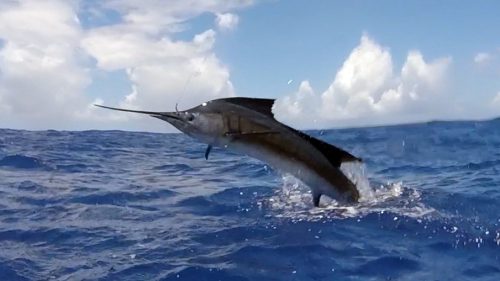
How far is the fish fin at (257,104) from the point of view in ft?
21.6

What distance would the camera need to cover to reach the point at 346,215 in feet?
27.0

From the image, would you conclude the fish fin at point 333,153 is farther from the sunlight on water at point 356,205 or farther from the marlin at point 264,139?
the sunlight on water at point 356,205

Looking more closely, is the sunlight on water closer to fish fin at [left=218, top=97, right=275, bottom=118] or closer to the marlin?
the marlin

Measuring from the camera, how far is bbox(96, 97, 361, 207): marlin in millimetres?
6203

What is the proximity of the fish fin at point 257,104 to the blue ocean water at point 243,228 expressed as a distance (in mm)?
1638

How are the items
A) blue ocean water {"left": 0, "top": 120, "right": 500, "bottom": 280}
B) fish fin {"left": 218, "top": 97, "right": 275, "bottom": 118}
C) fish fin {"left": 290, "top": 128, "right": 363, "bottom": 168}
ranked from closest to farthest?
blue ocean water {"left": 0, "top": 120, "right": 500, "bottom": 280}, fish fin {"left": 218, "top": 97, "right": 275, "bottom": 118}, fish fin {"left": 290, "top": 128, "right": 363, "bottom": 168}

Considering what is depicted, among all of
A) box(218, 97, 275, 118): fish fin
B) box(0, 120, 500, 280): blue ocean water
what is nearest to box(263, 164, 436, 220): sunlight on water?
box(0, 120, 500, 280): blue ocean water

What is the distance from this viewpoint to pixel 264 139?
263 inches

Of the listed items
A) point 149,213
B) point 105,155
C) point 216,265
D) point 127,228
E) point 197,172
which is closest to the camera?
point 216,265

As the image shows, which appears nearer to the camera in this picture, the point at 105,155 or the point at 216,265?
the point at 216,265

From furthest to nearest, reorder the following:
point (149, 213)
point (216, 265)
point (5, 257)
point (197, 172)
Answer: point (197, 172), point (149, 213), point (5, 257), point (216, 265)

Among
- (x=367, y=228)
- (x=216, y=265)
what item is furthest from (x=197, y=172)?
(x=216, y=265)

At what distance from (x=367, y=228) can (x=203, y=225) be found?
2272mm

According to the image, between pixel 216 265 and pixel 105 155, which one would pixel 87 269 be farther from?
pixel 105 155
